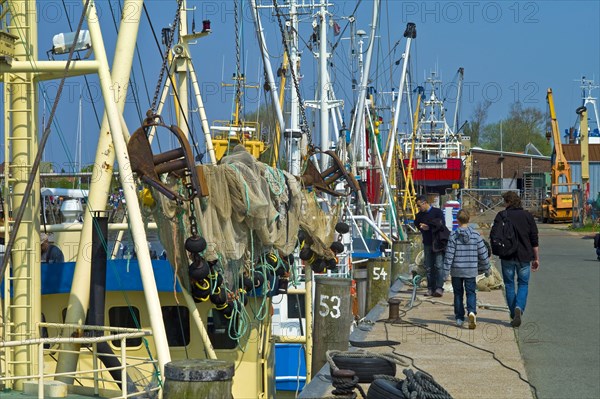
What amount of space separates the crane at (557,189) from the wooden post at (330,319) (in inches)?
1485

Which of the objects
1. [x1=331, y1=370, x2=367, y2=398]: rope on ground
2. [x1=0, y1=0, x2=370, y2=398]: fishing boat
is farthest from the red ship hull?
[x1=331, y1=370, x2=367, y2=398]: rope on ground

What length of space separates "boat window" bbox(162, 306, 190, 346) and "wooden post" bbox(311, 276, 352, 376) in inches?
70.5

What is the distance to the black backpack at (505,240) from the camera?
37.6 feet

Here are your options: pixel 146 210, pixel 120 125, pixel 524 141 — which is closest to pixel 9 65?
pixel 120 125

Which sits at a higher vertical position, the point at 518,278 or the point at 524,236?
the point at 524,236

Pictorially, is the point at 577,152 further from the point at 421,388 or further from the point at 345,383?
the point at 421,388

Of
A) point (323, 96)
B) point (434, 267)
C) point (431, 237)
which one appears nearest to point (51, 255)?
point (431, 237)

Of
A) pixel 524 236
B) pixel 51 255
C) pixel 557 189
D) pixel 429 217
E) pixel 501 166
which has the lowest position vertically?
pixel 51 255

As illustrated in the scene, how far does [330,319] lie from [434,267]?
4378 millimetres

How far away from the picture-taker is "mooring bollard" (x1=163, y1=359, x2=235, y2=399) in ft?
17.4

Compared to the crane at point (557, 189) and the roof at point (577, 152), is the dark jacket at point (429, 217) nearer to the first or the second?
the crane at point (557, 189)

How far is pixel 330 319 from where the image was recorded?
36.4ft

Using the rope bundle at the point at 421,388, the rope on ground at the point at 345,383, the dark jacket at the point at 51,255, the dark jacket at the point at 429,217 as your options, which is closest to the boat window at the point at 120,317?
the dark jacket at the point at 51,255

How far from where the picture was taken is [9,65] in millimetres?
7590
